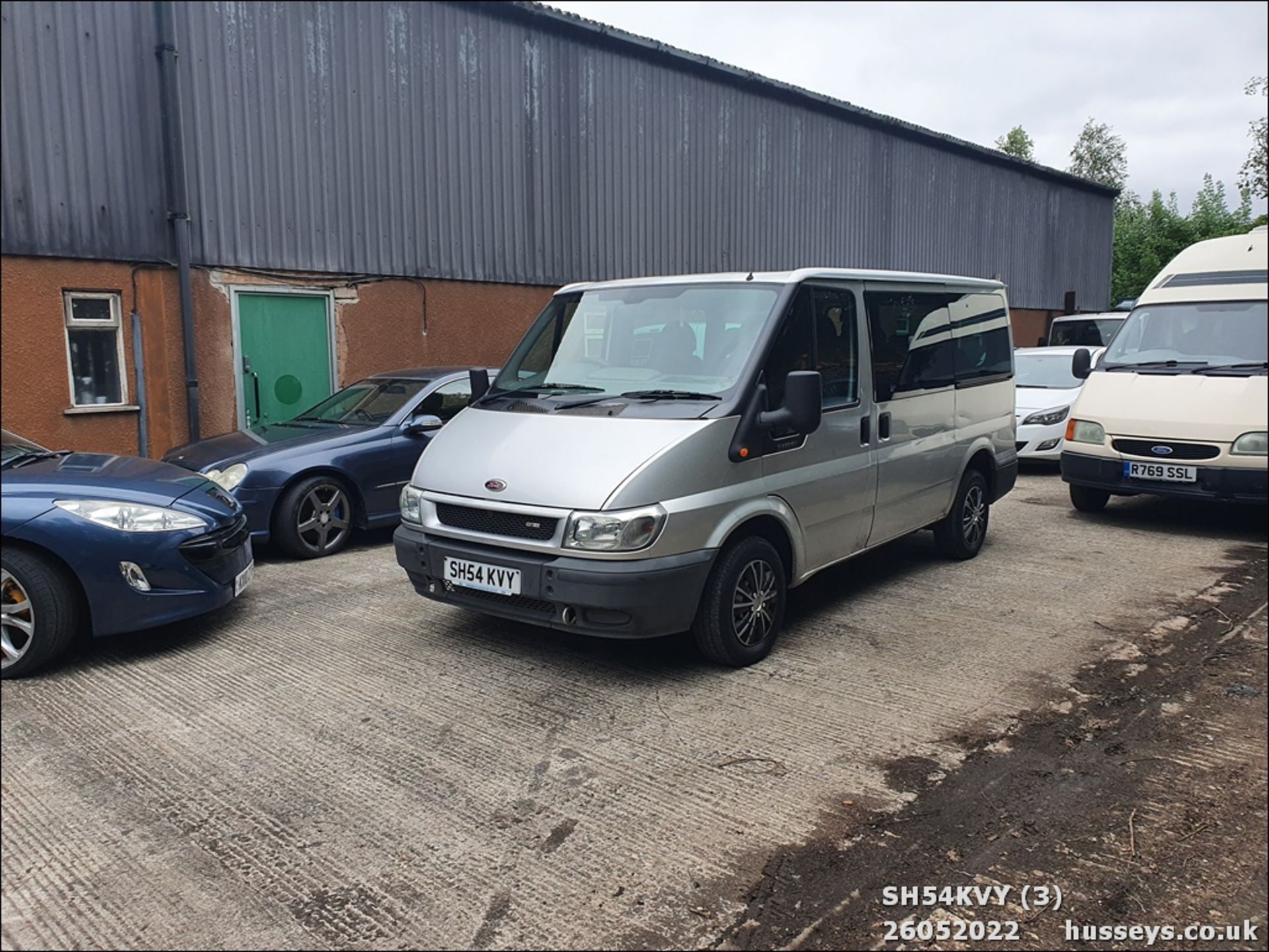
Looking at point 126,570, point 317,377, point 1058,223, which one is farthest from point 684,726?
point 1058,223

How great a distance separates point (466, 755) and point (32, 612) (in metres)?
2.65

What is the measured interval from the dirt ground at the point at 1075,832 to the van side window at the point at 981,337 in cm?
302

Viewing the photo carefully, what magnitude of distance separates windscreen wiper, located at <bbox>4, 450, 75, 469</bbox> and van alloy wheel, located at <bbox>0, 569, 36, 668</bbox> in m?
0.16

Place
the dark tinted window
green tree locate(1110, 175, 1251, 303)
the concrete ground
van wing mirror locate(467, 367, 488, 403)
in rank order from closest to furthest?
the concrete ground
van wing mirror locate(467, 367, 488, 403)
the dark tinted window
green tree locate(1110, 175, 1251, 303)

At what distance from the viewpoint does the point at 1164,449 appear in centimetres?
680

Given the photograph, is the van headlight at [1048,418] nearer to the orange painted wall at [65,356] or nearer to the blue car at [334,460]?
the blue car at [334,460]

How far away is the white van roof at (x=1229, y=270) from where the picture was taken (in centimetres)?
130

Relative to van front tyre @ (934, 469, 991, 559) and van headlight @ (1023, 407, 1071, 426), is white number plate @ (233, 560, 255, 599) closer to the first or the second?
van front tyre @ (934, 469, 991, 559)

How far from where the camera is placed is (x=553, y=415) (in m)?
4.75

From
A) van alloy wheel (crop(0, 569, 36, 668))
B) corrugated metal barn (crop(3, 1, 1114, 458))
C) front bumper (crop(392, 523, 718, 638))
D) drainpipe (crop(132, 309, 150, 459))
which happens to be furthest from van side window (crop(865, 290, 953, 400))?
van alloy wheel (crop(0, 569, 36, 668))

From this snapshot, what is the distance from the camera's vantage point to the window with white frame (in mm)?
1220

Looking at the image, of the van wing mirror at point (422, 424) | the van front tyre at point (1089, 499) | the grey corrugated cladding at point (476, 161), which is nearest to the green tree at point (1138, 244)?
the grey corrugated cladding at point (476, 161)

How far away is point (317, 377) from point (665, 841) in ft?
29.6

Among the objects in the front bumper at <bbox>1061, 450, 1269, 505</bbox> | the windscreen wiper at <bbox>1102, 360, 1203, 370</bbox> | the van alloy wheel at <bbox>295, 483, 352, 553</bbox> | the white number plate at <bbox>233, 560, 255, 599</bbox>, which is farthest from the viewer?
the van alloy wheel at <bbox>295, 483, 352, 553</bbox>
